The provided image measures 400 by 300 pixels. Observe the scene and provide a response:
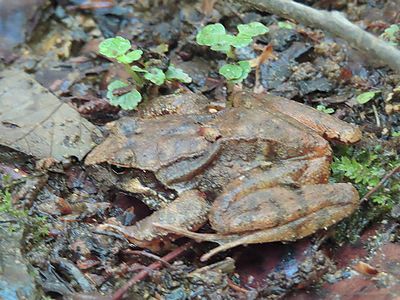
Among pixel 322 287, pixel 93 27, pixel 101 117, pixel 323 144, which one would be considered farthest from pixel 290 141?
pixel 93 27

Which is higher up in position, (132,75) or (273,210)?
(273,210)

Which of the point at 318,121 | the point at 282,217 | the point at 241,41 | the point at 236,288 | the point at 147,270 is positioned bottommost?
the point at 147,270

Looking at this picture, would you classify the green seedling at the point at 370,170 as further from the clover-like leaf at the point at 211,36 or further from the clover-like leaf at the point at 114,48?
the clover-like leaf at the point at 114,48

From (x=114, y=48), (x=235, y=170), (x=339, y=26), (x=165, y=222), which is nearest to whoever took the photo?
(x=165, y=222)

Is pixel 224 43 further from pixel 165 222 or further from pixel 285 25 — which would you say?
pixel 165 222

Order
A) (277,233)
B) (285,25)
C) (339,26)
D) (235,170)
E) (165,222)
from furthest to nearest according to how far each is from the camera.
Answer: (285,25), (339,26), (235,170), (165,222), (277,233)

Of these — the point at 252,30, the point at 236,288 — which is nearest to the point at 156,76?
the point at 252,30

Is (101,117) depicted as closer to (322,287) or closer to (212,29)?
(212,29)

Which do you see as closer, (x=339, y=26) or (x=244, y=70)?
(x=339, y=26)
